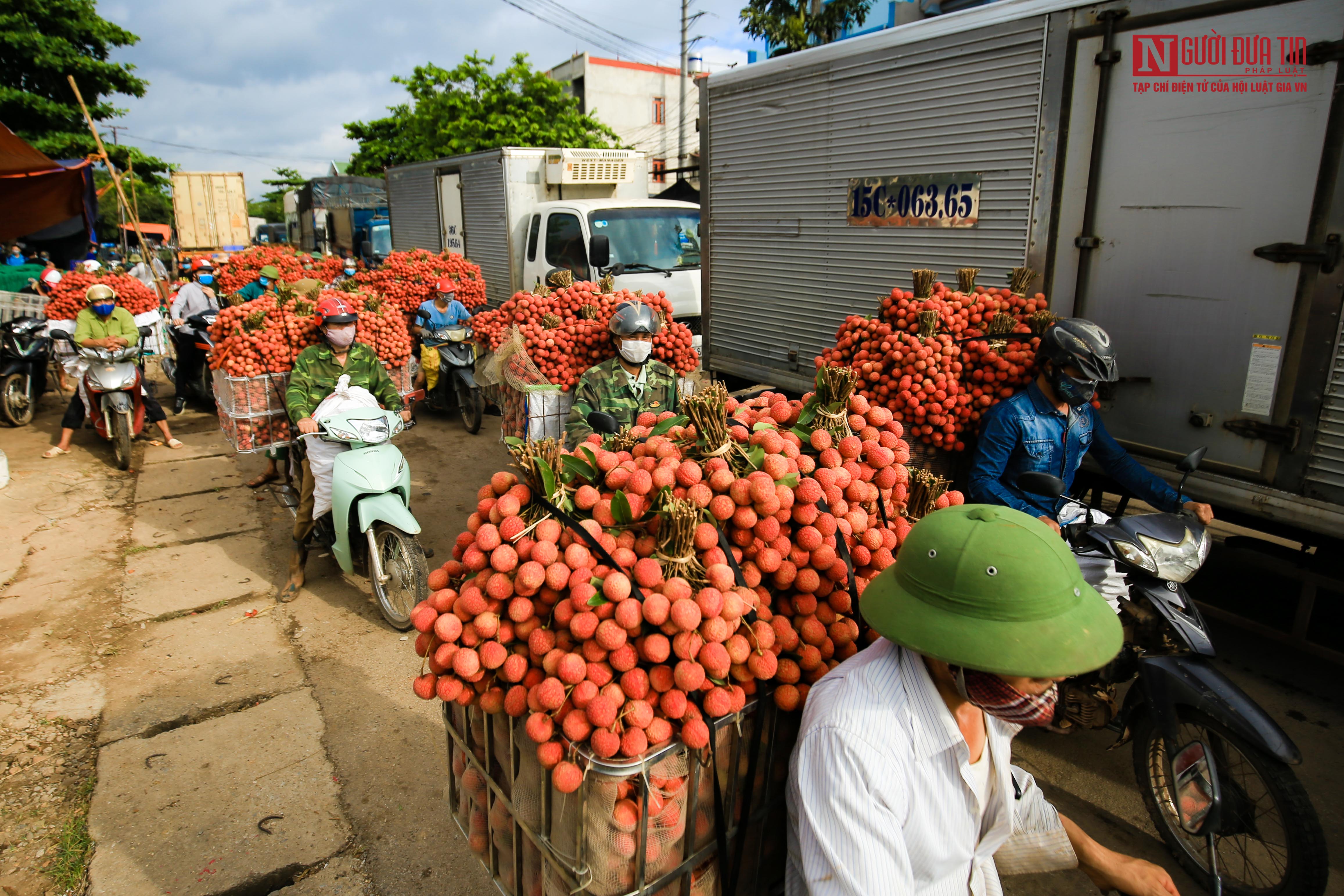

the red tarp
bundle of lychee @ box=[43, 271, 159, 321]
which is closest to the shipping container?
the red tarp

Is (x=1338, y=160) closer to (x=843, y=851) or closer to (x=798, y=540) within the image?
(x=798, y=540)

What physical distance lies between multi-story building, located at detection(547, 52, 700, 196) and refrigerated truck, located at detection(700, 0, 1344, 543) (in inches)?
1249

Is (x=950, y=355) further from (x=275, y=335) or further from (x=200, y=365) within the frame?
(x=200, y=365)

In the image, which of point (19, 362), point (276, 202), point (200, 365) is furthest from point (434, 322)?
point (276, 202)

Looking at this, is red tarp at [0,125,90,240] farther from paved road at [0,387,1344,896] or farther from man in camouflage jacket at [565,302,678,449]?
man in camouflage jacket at [565,302,678,449]

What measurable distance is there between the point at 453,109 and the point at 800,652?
2514 centimetres

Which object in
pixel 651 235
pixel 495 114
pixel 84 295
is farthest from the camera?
pixel 495 114

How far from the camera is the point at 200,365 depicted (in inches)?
412

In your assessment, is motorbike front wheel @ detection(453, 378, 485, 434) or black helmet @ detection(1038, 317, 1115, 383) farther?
motorbike front wheel @ detection(453, 378, 485, 434)

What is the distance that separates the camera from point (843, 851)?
139cm

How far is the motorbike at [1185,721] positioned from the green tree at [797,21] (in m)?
15.2

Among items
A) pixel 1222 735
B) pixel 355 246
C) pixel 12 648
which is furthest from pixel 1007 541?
pixel 355 246

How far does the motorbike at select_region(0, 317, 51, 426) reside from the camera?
933 centimetres

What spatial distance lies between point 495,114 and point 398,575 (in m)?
21.1
